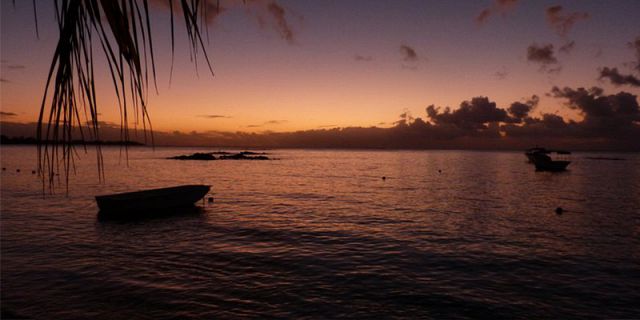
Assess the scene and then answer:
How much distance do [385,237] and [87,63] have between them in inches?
788

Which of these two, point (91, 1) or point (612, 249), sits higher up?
point (91, 1)

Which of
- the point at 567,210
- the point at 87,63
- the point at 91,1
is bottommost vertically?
the point at 567,210

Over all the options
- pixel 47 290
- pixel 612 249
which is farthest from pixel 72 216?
pixel 612 249

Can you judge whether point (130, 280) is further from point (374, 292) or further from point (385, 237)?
point (385, 237)

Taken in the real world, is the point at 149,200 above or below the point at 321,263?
above

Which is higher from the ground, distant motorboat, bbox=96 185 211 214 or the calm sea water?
distant motorboat, bbox=96 185 211 214

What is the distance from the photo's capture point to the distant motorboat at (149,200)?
24094mm

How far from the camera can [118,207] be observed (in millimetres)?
24203

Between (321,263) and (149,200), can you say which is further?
(149,200)

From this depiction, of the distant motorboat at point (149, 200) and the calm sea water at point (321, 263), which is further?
the distant motorboat at point (149, 200)

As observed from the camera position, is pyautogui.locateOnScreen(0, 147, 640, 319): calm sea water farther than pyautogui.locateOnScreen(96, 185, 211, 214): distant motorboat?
No

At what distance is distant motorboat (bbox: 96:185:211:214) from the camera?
24094 millimetres

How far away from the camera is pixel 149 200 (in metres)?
25.2

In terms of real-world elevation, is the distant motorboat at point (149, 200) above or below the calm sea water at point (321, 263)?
above
